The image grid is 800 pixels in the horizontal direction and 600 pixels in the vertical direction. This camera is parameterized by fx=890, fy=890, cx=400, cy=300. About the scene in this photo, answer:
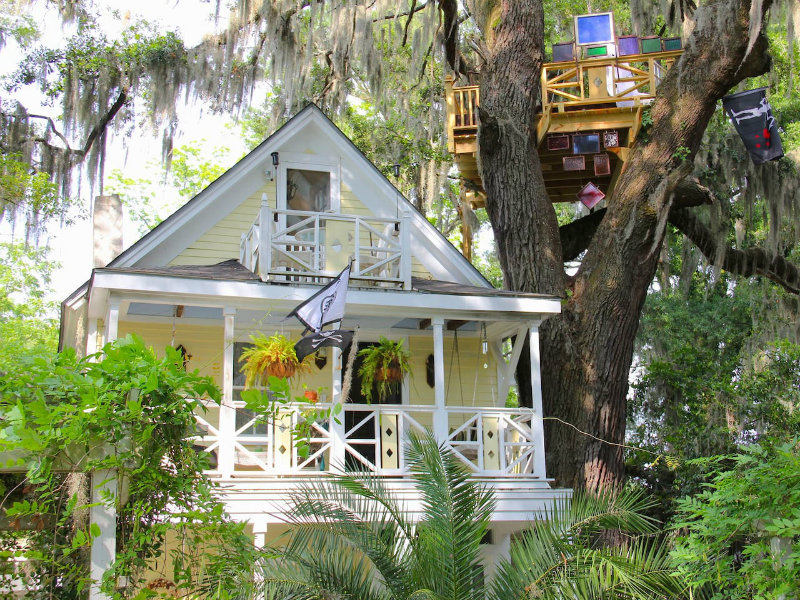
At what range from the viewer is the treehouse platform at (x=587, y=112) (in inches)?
519

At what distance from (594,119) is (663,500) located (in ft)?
19.6

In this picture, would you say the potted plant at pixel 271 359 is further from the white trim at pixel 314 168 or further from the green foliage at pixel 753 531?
the green foliage at pixel 753 531

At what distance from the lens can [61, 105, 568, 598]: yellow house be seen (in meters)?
9.85

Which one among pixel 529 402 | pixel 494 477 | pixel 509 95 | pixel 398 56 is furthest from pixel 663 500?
pixel 398 56

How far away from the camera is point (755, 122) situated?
516 inches

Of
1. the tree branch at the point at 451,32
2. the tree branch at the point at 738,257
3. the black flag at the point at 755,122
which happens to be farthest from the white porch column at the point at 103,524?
the black flag at the point at 755,122

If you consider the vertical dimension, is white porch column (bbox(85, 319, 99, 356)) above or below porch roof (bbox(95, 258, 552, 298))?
below

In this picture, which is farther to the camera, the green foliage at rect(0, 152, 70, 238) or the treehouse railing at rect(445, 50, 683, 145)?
the green foliage at rect(0, 152, 70, 238)

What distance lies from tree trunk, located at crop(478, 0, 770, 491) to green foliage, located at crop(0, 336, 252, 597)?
6.47 m

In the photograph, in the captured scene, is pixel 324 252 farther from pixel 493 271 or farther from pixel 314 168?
pixel 493 271

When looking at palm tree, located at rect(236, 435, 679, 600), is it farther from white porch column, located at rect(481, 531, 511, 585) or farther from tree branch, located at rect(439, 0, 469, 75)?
tree branch, located at rect(439, 0, 469, 75)

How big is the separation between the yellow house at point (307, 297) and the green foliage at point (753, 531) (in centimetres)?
337

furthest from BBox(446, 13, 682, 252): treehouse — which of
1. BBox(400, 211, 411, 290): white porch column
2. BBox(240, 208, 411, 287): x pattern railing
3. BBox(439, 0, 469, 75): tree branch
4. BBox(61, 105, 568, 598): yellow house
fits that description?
BBox(400, 211, 411, 290): white porch column

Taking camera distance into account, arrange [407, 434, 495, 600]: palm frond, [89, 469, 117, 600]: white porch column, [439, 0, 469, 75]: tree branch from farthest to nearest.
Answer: [439, 0, 469, 75]: tree branch, [407, 434, 495, 600]: palm frond, [89, 469, 117, 600]: white porch column
